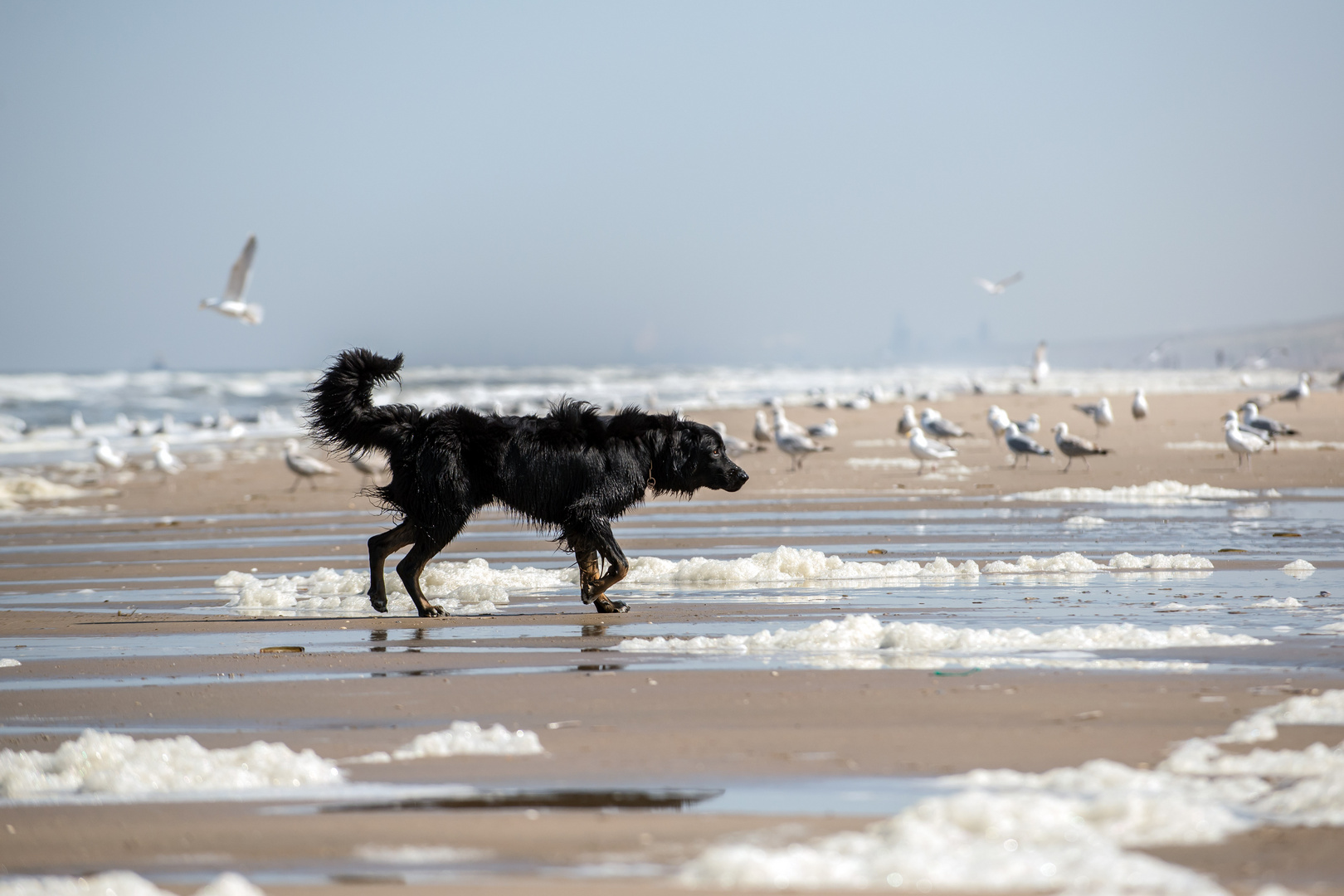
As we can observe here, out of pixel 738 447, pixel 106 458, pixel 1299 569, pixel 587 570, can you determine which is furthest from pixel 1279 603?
pixel 106 458

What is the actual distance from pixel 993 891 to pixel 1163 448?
65.9ft

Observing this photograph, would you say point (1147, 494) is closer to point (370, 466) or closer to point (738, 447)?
point (738, 447)

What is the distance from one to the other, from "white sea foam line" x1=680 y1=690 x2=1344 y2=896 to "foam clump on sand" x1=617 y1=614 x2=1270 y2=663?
193 centimetres

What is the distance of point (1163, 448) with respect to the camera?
2162 cm

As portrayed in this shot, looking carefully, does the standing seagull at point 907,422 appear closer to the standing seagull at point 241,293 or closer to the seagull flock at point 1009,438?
the seagull flock at point 1009,438

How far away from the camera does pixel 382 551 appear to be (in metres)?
8.05

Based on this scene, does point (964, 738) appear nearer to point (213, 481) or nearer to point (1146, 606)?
point (1146, 606)

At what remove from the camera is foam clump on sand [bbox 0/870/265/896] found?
123 inches

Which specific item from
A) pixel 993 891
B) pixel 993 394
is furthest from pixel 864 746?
pixel 993 394

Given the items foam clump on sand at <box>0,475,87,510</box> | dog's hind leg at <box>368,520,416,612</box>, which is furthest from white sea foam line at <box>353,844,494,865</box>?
foam clump on sand at <box>0,475,87,510</box>

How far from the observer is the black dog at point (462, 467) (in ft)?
26.0

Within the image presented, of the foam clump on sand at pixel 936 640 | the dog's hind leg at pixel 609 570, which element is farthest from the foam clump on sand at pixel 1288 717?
the dog's hind leg at pixel 609 570

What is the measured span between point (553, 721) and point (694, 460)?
12.4 ft

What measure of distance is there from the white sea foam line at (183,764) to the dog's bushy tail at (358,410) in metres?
3.56
